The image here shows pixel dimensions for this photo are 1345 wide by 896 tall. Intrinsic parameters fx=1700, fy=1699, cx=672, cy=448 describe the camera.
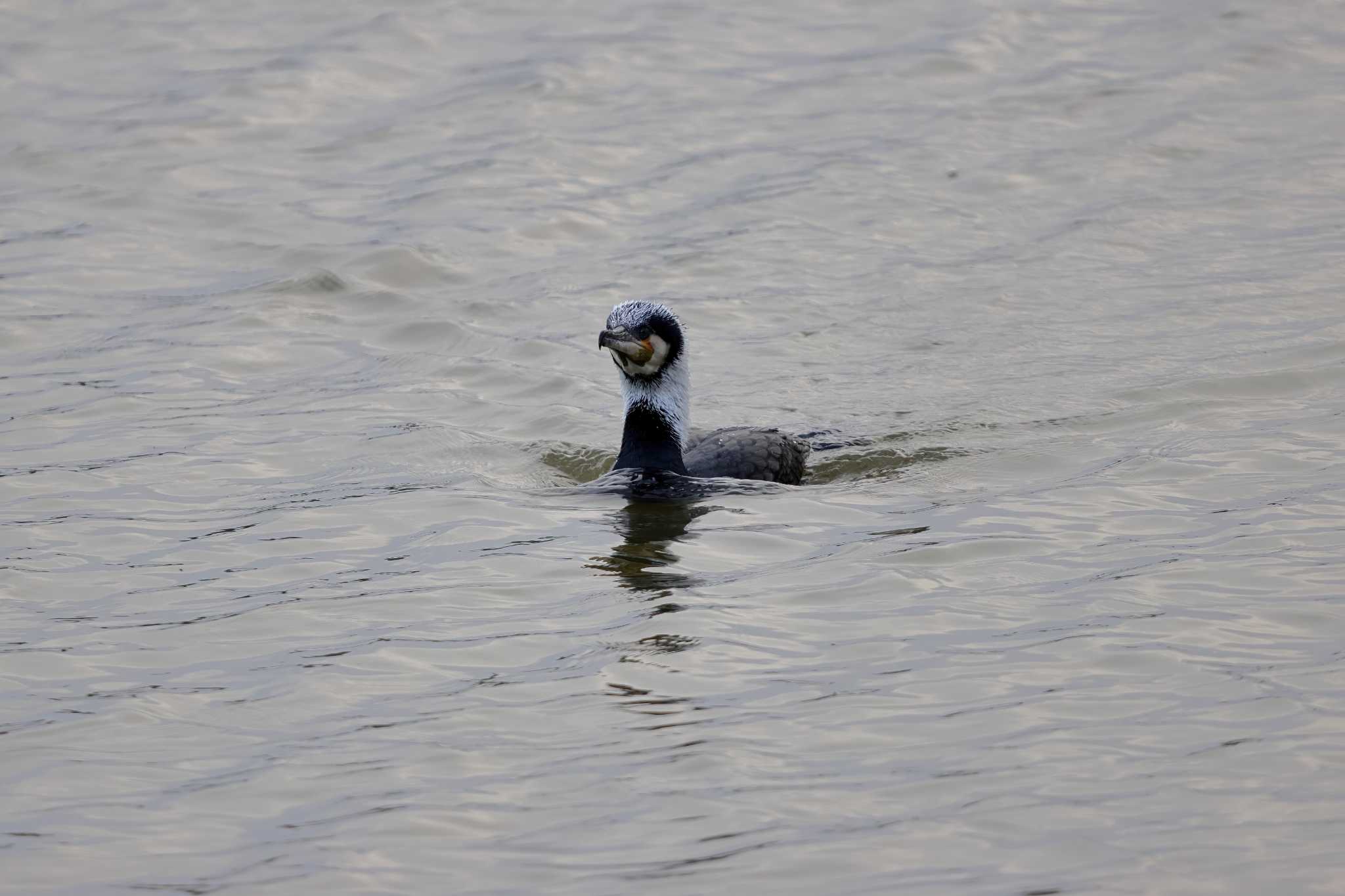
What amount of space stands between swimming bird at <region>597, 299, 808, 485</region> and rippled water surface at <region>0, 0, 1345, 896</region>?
17.8 inches

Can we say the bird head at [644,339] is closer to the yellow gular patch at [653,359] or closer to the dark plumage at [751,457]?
the yellow gular patch at [653,359]

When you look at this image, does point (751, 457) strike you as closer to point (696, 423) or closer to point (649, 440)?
point (649, 440)

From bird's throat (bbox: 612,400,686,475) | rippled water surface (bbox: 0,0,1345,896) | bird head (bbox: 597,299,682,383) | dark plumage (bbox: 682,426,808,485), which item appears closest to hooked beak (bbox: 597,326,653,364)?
bird head (bbox: 597,299,682,383)

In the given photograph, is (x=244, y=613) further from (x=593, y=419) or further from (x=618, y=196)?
(x=618, y=196)

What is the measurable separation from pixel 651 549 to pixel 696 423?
3.12 meters

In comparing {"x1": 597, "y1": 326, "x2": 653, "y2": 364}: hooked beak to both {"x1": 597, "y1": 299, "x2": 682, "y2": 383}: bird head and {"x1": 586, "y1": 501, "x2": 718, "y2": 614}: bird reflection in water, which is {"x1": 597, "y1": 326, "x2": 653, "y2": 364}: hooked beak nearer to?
{"x1": 597, "y1": 299, "x2": 682, "y2": 383}: bird head

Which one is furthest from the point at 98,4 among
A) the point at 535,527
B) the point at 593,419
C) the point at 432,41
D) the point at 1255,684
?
the point at 1255,684

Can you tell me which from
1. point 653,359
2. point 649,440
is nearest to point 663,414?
point 649,440

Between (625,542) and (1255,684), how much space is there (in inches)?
137

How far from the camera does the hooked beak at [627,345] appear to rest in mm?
9930

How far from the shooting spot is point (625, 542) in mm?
9008

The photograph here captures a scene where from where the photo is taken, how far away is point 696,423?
1191 cm

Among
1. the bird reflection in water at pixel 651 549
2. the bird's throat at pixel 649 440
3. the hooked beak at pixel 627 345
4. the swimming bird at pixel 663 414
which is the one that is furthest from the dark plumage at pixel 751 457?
the hooked beak at pixel 627 345

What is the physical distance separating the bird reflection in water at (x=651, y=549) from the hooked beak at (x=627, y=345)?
901 mm
